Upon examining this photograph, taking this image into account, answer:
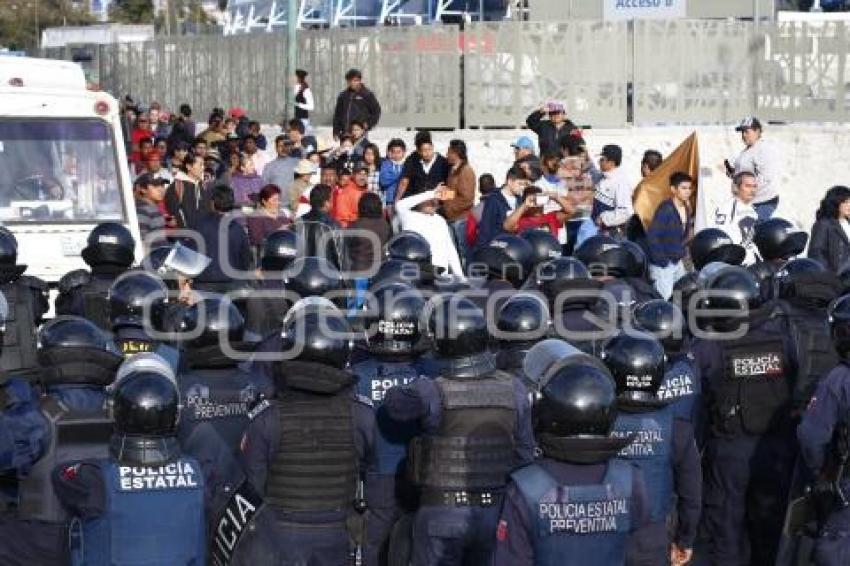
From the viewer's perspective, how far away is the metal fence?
2511cm

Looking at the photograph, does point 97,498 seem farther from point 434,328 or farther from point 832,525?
point 832,525

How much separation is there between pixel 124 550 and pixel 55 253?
8763 millimetres

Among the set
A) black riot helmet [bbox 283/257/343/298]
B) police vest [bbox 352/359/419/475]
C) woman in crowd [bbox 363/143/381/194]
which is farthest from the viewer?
woman in crowd [bbox 363/143/381/194]

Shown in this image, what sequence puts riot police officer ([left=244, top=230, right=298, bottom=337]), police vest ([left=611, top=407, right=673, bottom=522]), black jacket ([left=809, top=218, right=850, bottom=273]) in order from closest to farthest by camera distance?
1. police vest ([left=611, top=407, right=673, bottom=522])
2. riot police officer ([left=244, top=230, right=298, bottom=337])
3. black jacket ([left=809, top=218, right=850, bottom=273])

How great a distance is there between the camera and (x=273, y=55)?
3047 cm

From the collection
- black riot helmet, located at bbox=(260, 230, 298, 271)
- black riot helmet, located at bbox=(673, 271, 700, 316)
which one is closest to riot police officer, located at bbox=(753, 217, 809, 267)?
black riot helmet, located at bbox=(673, 271, 700, 316)

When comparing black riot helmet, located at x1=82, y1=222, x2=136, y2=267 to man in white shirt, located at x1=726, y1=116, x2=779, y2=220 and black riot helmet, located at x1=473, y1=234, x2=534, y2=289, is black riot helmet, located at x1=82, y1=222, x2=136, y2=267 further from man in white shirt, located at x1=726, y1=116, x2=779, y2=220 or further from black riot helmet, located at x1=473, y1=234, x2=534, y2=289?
man in white shirt, located at x1=726, y1=116, x2=779, y2=220

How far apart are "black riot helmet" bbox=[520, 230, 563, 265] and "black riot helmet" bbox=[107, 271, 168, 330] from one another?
110 inches

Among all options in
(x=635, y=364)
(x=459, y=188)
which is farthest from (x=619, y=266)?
(x=459, y=188)

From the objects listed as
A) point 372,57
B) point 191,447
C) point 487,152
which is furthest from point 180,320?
point 372,57

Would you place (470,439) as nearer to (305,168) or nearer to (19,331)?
(19,331)

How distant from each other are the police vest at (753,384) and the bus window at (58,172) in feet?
24.1

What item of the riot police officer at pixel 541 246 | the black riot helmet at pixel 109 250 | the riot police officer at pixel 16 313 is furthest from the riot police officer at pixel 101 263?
the riot police officer at pixel 541 246

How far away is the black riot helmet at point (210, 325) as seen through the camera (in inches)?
388
